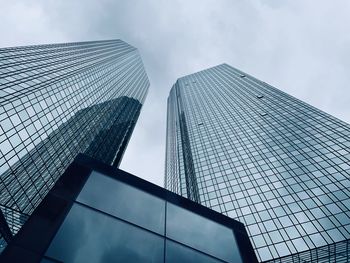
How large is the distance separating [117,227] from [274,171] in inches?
2300

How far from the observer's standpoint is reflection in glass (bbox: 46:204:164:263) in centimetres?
962

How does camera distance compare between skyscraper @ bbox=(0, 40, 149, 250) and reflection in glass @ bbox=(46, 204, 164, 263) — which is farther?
skyscraper @ bbox=(0, 40, 149, 250)

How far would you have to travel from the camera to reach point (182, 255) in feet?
39.9

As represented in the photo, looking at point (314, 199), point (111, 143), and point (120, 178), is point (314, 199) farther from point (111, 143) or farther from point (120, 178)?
point (111, 143)

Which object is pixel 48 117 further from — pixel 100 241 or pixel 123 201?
pixel 100 241

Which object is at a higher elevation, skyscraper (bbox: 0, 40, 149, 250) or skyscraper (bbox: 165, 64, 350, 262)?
skyscraper (bbox: 0, 40, 149, 250)

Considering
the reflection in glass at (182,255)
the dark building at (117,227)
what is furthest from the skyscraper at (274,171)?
the reflection in glass at (182,255)

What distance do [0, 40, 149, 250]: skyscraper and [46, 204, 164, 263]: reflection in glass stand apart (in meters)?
10.2

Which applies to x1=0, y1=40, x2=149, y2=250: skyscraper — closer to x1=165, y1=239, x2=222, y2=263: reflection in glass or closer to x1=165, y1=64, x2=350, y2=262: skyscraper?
x1=165, y1=239, x2=222, y2=263: reflection in glass

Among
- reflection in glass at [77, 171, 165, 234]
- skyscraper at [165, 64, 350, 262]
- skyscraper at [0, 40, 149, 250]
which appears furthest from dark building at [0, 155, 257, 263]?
skyscraper at [165, 64, 350, 262]

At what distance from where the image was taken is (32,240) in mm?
9312

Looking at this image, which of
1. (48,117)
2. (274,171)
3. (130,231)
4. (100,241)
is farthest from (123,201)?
(48,117)

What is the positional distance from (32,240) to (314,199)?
53.3m

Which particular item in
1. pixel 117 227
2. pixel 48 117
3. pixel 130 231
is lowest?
pixel 48 117
